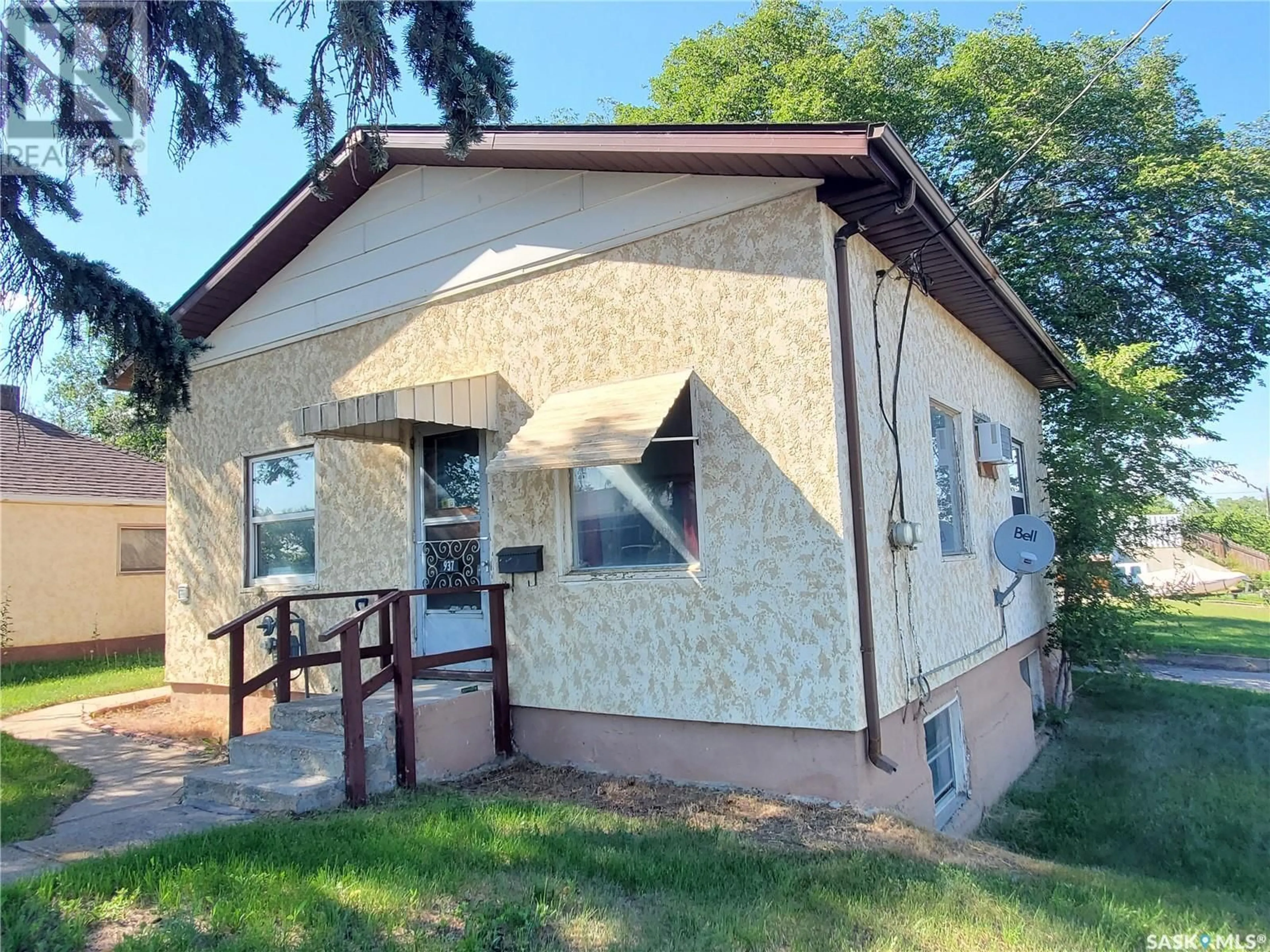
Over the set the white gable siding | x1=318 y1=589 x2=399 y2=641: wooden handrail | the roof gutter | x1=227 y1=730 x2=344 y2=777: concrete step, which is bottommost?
x1=227 y1=730 x2=344 y2=777: concrete step

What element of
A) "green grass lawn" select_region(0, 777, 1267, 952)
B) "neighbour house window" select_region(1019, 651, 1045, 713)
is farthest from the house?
"neighbour house window" select_region(1019, 651, 1045, 713)

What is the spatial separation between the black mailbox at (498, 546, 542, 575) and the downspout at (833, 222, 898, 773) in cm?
248

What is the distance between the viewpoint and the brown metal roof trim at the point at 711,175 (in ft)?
17.5

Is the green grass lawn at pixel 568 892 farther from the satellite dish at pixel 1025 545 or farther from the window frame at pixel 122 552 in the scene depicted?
A: the window frame at pixel 122 552

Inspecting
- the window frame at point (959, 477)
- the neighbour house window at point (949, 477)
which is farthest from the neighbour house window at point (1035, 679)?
the neighbour house window at point (949, 477)

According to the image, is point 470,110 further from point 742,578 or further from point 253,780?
point 253,780

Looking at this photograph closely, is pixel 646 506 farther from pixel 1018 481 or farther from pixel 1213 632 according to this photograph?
pixel 1213 632

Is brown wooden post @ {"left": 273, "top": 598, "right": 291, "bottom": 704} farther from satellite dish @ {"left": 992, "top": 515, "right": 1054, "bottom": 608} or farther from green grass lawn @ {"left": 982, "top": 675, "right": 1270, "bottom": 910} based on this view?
satellite dish @ {"left": 992, "top": 515, "right": 1054, "bottom": 608}

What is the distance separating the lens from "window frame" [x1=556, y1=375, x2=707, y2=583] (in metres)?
5.89

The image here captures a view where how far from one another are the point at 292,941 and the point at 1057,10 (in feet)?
67.7

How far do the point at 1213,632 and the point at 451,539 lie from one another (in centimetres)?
2221

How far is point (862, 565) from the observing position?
5.43 metres

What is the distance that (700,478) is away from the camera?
19.4 ft

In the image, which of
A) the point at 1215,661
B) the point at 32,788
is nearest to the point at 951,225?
the point at 32,788
